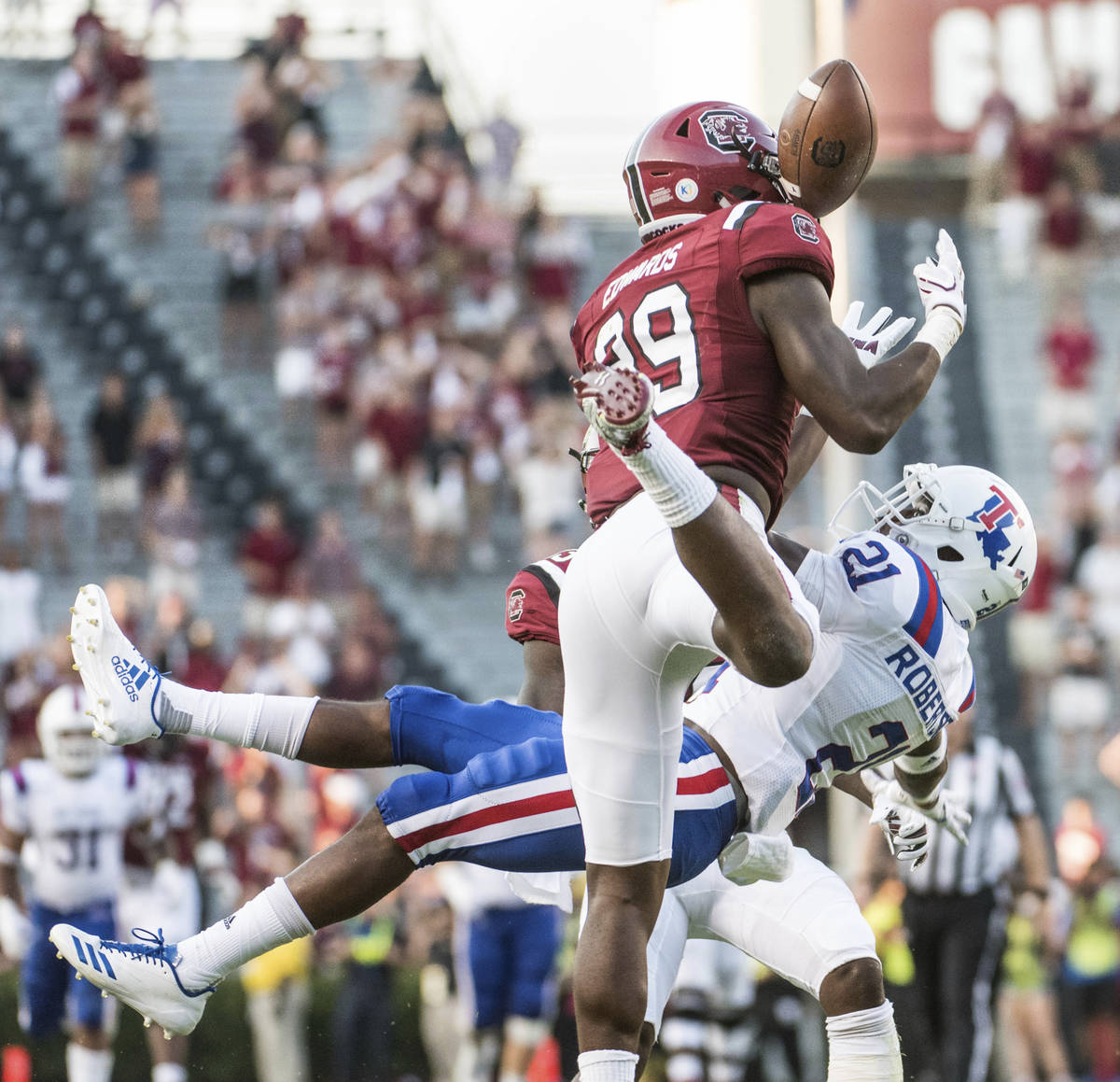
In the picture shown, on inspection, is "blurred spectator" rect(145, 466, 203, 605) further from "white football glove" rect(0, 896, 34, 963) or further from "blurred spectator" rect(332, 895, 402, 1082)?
"white football glove" rect(0, 896, 34, 963)

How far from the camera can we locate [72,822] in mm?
8078

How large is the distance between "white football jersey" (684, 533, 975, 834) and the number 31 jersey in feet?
1.36

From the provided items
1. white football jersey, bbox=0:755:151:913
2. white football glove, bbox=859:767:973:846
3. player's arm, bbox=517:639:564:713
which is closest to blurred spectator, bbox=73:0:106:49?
white football jersey, bbox=0:755:151:913

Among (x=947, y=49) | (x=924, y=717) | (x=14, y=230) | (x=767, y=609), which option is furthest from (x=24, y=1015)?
(x=947, y=49)

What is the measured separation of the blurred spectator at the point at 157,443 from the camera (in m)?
13.4

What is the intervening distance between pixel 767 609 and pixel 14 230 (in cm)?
1268

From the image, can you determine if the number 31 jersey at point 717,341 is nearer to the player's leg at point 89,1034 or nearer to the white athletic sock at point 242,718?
the white athletic sock at point 242,718

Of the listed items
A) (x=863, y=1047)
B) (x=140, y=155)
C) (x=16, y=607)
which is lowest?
(x=863, y=1047)

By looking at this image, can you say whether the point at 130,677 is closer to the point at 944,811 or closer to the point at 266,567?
the point at 944,811

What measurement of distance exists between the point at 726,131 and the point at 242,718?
1697 mm

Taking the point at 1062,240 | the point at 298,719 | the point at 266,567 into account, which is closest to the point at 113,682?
the point at 298,719

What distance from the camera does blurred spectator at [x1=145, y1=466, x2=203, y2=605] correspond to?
43.0 feet

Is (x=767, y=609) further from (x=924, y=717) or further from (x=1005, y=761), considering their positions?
(x=1005, y=761)

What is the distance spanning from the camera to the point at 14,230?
50.1ft
